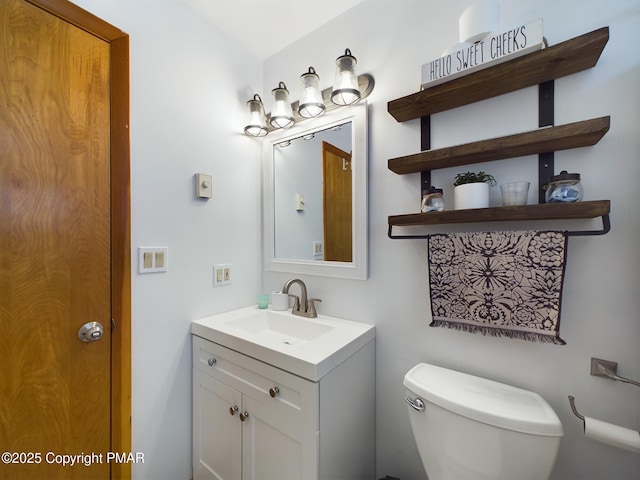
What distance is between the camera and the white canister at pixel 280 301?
62.0 inches

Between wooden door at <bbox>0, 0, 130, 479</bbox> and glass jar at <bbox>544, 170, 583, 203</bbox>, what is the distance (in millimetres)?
1582

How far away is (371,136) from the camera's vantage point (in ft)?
4.42

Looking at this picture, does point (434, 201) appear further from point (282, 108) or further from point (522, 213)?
point (282, 108)

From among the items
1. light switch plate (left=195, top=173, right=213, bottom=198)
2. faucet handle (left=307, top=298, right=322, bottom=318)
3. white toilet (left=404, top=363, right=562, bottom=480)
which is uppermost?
light switch plate (left=195, top=173, right=213, bottom=198)

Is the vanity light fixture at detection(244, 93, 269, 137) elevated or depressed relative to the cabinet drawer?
elevated

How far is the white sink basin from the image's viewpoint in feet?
3.27

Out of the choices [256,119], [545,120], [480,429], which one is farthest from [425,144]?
[480,429]

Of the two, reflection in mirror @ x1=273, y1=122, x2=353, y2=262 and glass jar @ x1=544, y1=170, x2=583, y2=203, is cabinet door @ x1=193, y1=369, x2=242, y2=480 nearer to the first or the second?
reflection in mirror @ x1=273, y1=122, x2=353, y2=262

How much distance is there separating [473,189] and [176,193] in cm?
130

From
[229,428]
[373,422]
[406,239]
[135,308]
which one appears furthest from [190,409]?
[406,239]

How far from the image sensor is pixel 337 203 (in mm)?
1466

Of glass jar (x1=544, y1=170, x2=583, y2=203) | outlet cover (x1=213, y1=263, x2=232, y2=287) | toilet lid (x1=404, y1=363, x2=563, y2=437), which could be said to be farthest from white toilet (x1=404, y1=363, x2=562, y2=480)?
outlet cover (x1=213, y1=263, x2=232, y2=287)

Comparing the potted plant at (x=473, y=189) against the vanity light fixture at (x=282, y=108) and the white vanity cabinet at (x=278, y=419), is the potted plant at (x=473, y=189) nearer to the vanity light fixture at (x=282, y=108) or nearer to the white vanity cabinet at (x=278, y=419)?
the white vanity cabinet at (x=278, y=419)

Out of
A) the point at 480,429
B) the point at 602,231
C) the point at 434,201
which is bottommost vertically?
the point at 480,429
